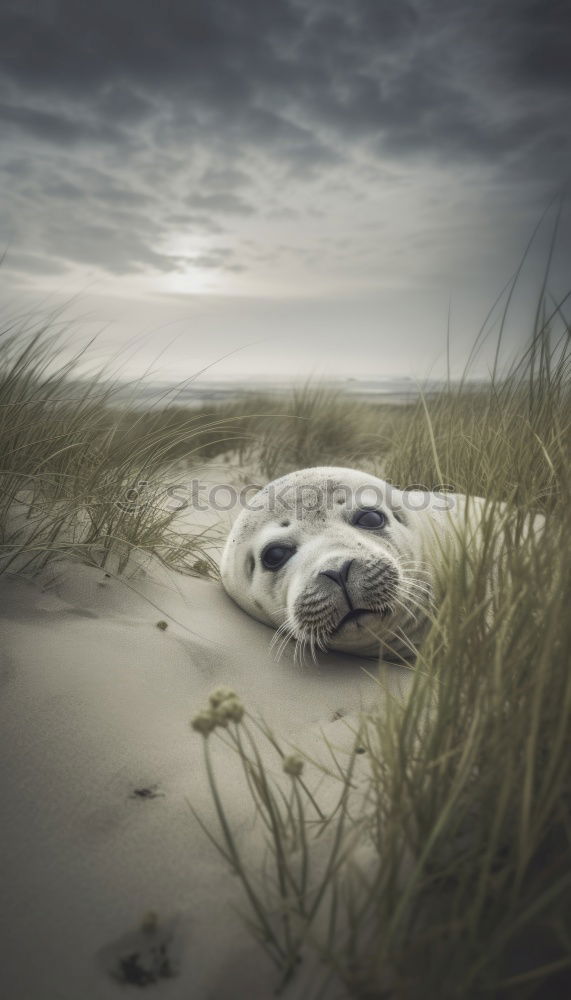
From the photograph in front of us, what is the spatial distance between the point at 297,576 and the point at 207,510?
90.7 inches

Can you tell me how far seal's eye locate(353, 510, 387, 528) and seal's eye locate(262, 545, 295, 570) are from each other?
1.07ft

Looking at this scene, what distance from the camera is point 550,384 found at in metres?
2.19

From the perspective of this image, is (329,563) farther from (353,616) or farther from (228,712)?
(228,712)

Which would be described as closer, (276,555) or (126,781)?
(126,781)

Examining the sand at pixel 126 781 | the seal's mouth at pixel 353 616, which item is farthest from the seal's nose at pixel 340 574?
the sand at pixel 126 781

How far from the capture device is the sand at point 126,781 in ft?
3.06

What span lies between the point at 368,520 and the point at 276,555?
0.45 m

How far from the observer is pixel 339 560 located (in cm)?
203

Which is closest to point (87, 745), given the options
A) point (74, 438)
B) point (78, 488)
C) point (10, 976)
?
point (10, 976)

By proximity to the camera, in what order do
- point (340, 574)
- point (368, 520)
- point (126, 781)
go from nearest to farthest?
point (126, 781) < point (340, 574) < point (368, 520)

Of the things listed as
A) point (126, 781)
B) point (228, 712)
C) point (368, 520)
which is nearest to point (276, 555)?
point (368, 520)

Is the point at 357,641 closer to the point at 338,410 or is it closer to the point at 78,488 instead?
the point at 78,488

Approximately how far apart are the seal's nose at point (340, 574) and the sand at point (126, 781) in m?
0.38

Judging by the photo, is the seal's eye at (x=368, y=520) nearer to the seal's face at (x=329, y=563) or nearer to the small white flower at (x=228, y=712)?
the seal's face at (x=329, y=563)
